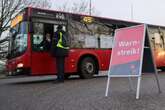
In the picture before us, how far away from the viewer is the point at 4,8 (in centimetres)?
4100

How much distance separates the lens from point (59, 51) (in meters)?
14.8

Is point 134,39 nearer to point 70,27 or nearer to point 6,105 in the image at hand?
point 6,105

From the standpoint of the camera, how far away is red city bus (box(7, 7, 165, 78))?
15.4 m

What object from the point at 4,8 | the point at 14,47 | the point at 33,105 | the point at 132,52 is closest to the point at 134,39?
the point at 132,52

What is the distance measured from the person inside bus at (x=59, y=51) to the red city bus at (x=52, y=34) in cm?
91

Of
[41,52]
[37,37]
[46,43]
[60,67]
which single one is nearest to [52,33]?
[46,43]

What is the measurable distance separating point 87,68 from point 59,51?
255 centimetres

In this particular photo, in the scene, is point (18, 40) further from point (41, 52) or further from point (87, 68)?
point (87, 68)

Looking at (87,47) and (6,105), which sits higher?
(87,47)

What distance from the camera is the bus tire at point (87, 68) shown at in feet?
55.2

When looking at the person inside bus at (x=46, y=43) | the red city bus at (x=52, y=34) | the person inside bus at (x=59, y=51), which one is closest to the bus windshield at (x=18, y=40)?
the red city bus at (x=52, y=34)

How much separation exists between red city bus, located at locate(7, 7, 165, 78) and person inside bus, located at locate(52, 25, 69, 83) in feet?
2.98

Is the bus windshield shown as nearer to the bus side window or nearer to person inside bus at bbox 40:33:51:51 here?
the bus side window

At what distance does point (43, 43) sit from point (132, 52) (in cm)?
675
